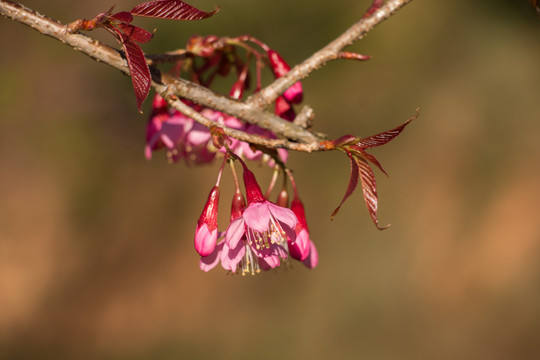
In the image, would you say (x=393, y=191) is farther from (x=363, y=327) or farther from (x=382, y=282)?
(x=363, y=327)

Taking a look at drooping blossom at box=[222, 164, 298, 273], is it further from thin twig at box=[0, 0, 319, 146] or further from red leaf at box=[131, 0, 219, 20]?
red leaf at box=[131, 0, 219, 20]

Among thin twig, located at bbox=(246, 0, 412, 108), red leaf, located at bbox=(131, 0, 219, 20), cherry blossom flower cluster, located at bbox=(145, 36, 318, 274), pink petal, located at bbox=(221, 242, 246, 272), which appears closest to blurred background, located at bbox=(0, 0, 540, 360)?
cherry blossom flower cluster, located at bbox=(145, 36, 318, 274)

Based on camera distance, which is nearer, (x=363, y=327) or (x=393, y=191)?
(x=363, y=327)

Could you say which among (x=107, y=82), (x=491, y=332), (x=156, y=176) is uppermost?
(x=107, y=82)

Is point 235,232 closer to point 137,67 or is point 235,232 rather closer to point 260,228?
point 260,228

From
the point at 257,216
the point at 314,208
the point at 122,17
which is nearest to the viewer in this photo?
the point at 122,17

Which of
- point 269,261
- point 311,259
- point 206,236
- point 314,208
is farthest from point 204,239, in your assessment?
Result: point 314,208

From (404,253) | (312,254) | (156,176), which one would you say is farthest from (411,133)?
(312,254)
